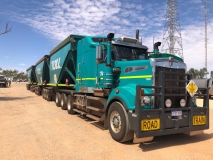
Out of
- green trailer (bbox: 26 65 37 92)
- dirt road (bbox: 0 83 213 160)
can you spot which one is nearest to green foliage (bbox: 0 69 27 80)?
green trailer (bbox: 26 65 37 92)

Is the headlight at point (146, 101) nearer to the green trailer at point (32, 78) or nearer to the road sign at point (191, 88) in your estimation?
the road sign at point (191, 88)

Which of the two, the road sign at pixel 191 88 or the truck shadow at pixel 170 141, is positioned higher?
the road sign at pixel 191 88

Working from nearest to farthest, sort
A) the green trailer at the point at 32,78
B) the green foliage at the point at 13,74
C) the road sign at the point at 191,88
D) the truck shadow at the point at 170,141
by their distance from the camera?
the truck shadow at the point at 170,141, the road sign at the point at 191,88, the green trailer at the point at 32,78, the green foliage at the point at 13,74

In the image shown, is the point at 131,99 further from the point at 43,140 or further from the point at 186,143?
the point at 43,140

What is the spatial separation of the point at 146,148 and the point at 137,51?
132 inches

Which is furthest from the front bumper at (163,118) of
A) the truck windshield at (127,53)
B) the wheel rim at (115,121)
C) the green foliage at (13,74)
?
the green foliage at (13,74)

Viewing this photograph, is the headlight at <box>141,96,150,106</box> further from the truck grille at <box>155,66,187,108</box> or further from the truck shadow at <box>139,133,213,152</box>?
the truck shadow at <box>139,133,213,152</box>

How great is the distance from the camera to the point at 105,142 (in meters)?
5.41

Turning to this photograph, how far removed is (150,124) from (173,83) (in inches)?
54.2

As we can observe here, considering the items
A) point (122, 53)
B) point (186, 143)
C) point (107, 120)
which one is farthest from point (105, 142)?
point (122, 53)

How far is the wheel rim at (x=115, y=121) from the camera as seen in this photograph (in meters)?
5.45

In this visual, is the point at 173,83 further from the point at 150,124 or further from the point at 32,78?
the point at 32,78

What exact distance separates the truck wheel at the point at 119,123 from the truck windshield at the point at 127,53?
1.73 metres

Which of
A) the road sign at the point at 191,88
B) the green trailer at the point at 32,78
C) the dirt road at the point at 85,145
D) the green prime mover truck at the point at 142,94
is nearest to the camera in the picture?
the dirt road at the point at 85,145
